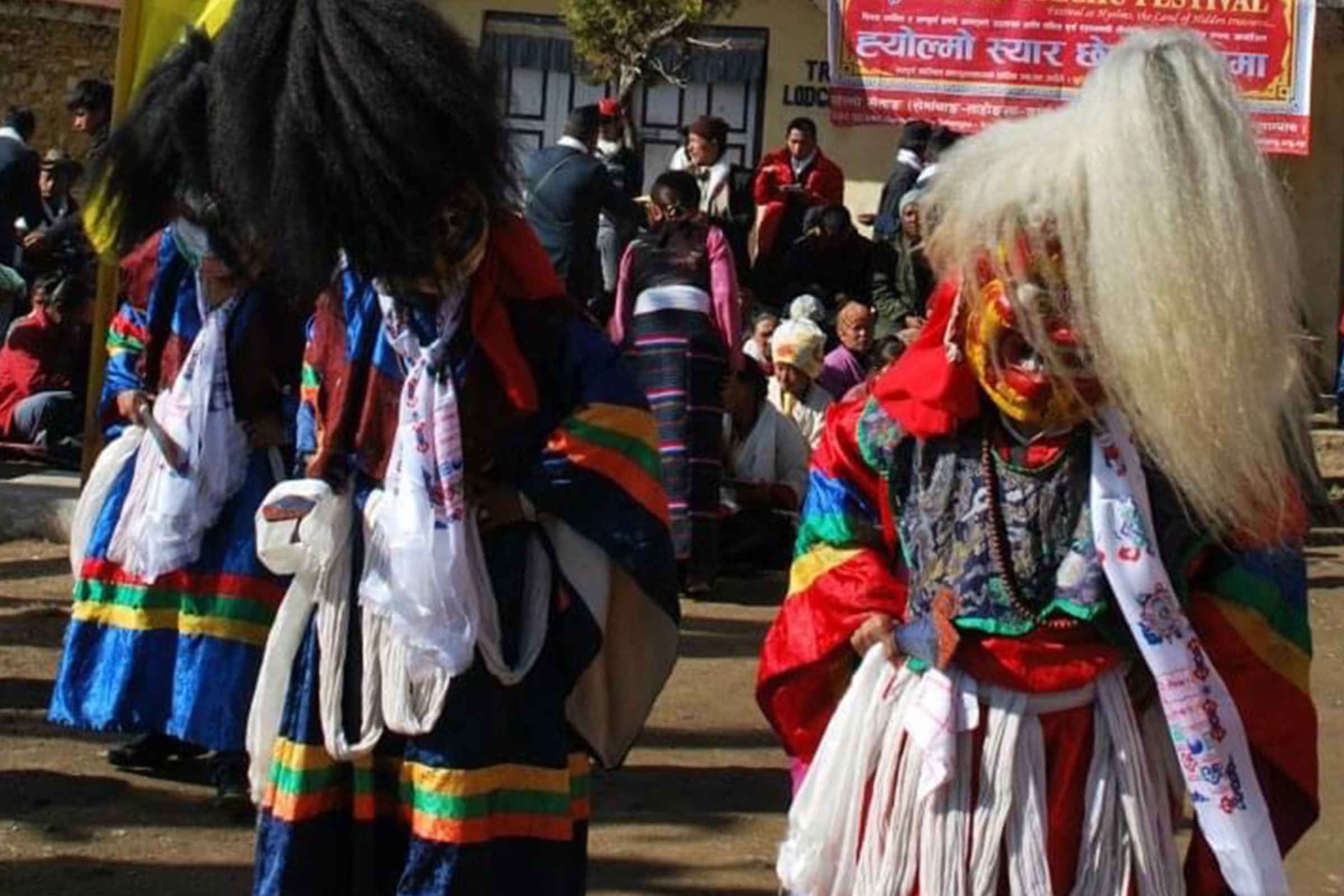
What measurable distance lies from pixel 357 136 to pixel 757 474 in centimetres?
690

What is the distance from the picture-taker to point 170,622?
6492mm

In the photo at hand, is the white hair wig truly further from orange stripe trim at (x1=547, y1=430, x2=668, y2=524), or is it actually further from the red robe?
the red robe

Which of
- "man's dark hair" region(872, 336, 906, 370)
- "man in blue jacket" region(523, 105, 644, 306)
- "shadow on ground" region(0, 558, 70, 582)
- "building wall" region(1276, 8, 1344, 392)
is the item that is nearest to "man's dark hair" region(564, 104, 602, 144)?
"man in blue jacket" region(523, 105, 644, 306)

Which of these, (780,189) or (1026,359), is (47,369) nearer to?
(780,189)

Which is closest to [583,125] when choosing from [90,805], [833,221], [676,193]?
[676,193]

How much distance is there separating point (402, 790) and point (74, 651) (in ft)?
8.02

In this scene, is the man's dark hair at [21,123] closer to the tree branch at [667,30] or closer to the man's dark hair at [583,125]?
the tree branch at [667,30]

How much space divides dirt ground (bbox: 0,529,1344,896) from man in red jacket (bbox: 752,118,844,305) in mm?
5472

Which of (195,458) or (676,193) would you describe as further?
(676,193)

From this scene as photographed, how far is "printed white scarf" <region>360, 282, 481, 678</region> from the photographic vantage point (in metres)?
4.39

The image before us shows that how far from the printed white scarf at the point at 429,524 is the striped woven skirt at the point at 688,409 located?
5629 mm

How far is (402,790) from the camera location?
446 cm

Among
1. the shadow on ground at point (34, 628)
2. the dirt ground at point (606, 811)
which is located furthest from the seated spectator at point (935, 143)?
the shadow on ground at point (34, 628)

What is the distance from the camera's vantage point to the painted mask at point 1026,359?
4055 mm
